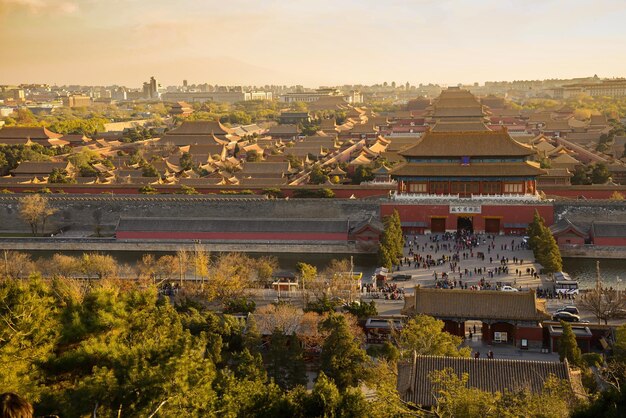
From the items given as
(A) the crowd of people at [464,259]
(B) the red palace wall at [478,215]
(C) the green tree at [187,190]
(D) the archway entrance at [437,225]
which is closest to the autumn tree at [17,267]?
(C) the green tree at [187,190]

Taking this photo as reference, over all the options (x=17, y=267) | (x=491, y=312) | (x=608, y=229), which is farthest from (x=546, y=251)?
(x=17, y=267)

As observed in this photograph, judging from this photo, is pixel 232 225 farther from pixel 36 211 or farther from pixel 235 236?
pixel 36 211

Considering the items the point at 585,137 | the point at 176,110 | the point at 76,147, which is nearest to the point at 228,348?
the point at 76,147

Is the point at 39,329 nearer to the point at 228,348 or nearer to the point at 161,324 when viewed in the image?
the point at 161,324

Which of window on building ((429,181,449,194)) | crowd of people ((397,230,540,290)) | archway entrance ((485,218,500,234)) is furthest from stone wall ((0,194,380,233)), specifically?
archway entrance ((485,218,500,234))

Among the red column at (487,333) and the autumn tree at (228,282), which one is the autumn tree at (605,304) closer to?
the red column at (487,333)
